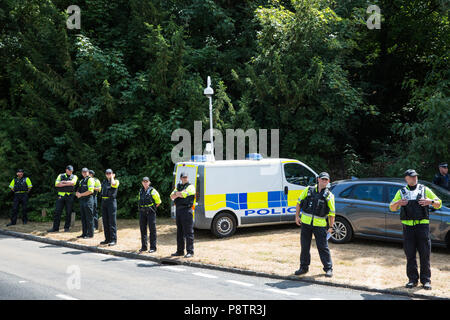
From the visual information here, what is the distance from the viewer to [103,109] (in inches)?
722

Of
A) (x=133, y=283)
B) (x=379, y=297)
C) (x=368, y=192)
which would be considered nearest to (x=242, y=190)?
(x=368, y=192)

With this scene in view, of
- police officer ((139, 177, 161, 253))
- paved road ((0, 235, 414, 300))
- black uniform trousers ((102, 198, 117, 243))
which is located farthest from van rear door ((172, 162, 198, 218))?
paved road ((0, 235, 414, 300))

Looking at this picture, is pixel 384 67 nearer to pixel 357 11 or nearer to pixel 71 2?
pixel 357 11

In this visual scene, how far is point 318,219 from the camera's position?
8.80 metres

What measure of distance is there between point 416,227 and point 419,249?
0.36 meters

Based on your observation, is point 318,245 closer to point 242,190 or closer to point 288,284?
point 288,284

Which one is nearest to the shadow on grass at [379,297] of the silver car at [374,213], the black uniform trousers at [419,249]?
the black uniform trousers at [419,249]

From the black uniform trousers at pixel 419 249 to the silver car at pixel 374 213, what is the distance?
252 centimetres

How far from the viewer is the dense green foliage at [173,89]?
17.8m

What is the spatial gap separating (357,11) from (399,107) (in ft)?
15.5

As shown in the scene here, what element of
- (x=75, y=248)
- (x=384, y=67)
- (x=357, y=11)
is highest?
(x=357, y=11)
